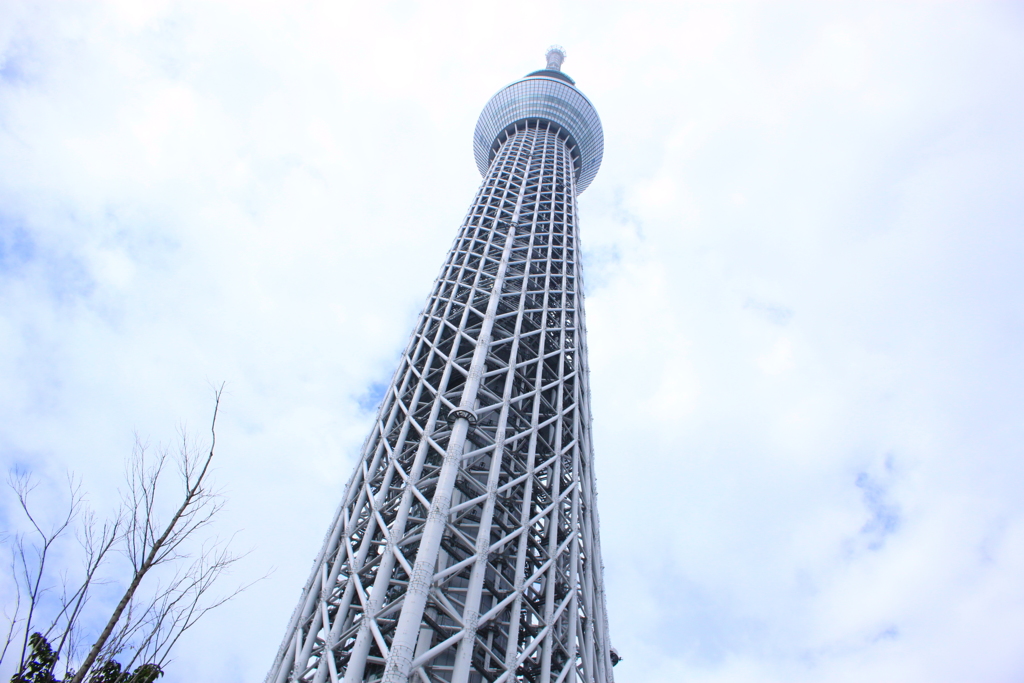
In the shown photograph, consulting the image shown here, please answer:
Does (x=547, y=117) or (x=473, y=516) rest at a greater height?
(x=547, y=117)

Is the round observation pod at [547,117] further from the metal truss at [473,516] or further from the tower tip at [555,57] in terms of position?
the metal truss at [473,516]

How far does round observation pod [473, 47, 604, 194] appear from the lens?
194 ft

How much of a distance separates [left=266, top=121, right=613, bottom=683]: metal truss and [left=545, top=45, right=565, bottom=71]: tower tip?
41.4 m

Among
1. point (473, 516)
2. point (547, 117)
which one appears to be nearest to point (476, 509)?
point (473, 516)

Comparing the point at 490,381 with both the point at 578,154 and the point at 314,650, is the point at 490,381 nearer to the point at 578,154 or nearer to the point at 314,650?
the point at 314,650

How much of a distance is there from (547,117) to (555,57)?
54.2 ft

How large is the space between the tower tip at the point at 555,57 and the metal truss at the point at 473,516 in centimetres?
4137

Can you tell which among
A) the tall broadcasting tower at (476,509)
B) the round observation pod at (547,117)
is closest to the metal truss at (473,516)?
the tall broadcasting tower at (476,509)

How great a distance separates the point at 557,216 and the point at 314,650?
111 ft

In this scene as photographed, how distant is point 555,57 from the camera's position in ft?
232

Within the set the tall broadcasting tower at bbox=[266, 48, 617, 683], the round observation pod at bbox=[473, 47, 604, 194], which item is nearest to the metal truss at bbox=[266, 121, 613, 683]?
the tall broadcasting tower at bbox=[266, 48, 617, 683]

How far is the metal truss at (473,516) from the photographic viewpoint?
18031 mm

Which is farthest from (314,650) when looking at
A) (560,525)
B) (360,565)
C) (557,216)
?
(557,216)

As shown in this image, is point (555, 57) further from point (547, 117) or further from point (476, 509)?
point (476, 509)
